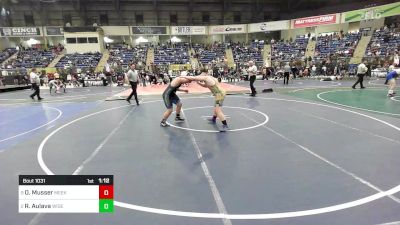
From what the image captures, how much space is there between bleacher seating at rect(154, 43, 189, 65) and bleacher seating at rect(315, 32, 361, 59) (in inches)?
640

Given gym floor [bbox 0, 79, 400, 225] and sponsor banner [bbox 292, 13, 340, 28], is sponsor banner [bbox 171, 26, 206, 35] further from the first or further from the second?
gym floor [bbox 0, 79, 400, 225]

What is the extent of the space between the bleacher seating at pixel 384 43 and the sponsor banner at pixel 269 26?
454 inches


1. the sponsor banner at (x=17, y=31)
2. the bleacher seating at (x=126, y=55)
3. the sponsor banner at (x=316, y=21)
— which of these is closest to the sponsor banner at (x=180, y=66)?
the bleacher seating at (x=126, y=55)

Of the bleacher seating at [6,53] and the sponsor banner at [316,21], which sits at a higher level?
the sponsor banner at [316,21]

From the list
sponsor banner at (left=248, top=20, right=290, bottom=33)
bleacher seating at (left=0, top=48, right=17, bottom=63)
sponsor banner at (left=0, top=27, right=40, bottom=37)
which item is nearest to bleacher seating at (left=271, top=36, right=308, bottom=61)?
sponsor banner at (left=248, top=20, right=290, bottom=33)

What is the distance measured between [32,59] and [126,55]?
11995mm

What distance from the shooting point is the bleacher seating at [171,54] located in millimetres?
37781

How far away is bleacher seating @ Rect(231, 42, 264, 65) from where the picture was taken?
37656 mm

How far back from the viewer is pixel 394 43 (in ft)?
97.0

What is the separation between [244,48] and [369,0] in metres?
15.9

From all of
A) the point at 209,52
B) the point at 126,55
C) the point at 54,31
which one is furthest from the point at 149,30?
the point at 54,31

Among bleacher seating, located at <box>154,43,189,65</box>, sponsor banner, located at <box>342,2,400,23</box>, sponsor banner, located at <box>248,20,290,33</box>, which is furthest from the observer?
sponsor banner, located at <box>248,20,290,33</box>

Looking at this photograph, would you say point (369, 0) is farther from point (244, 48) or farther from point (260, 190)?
point (260, 190)
